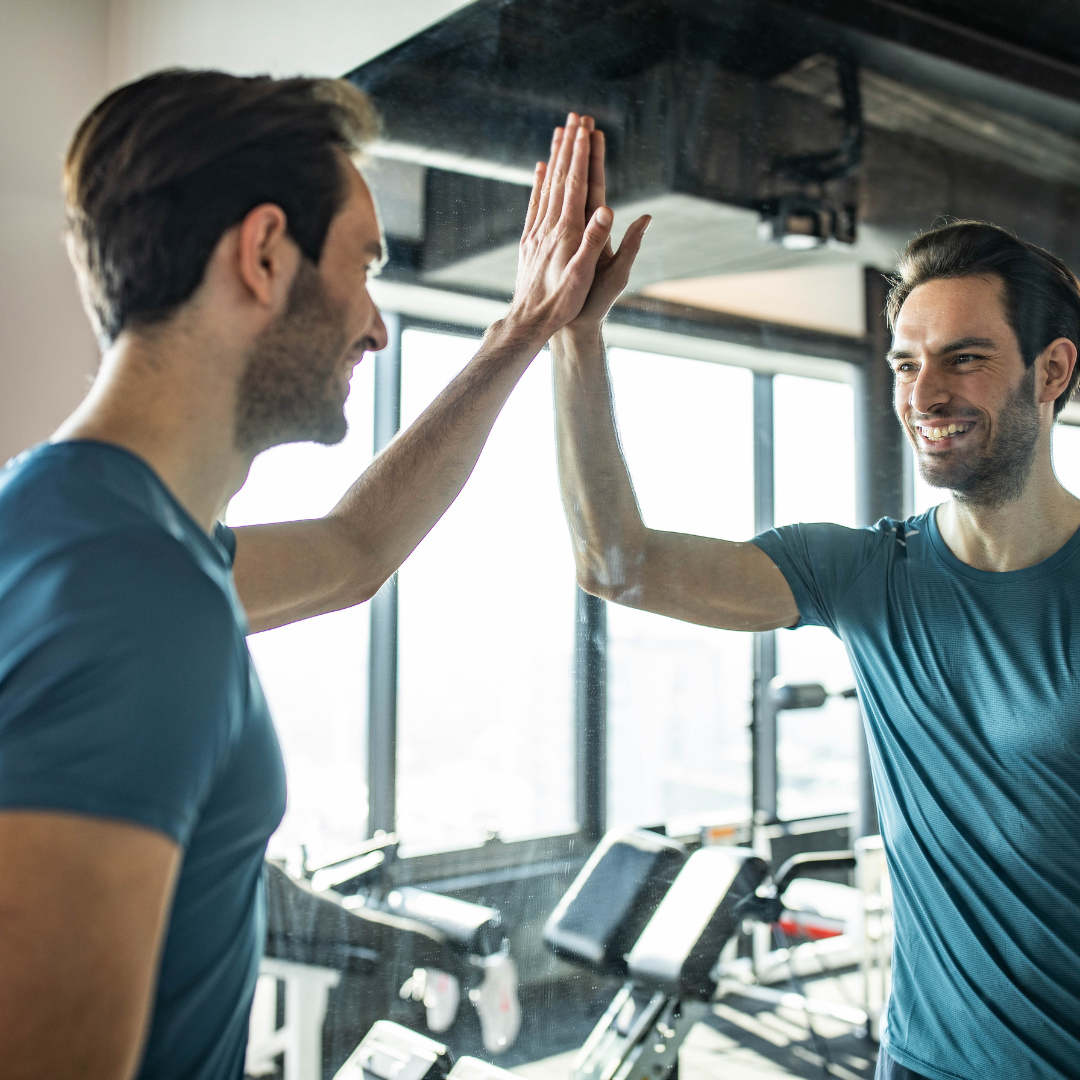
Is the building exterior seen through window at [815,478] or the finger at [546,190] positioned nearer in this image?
the finger at [546,190]

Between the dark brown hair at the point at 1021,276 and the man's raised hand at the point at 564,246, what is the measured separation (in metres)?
0.49

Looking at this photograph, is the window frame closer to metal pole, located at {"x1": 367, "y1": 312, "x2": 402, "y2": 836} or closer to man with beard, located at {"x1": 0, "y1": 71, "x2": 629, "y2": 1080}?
metal pole, located at {"x1": 367, "y1": 312, "x2": 402, "y2": 836}

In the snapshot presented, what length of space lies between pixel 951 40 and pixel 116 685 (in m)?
1.90

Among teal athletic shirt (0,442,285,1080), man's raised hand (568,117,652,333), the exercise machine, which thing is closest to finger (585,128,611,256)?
man's raised hand (568,117,652,333)

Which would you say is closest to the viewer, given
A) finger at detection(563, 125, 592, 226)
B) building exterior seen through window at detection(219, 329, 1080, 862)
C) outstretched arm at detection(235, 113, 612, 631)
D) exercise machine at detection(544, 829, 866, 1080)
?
outstretched arm at detection(235, 113, 612, 631)

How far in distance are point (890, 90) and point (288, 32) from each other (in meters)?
1.13

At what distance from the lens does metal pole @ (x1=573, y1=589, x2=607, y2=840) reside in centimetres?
168

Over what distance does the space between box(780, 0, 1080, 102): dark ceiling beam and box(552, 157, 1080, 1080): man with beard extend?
593mm

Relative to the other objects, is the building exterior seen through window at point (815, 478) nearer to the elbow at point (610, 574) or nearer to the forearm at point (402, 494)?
the elbow at point (610, 574)

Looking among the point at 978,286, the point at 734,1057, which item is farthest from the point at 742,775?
the point at 978,286

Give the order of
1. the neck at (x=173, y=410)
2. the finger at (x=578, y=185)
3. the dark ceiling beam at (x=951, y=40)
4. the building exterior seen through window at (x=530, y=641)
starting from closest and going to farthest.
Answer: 1. the neck at (x=173, y=410)
2. the finger at (x=578, y=185)
3. the building exterior seen through window at (x=530, y=641)
4. the dark ceiling beam at (x=951, y=40)

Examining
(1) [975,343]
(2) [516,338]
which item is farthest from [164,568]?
(1) [975,343]

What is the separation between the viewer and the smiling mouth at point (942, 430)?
1.32 m

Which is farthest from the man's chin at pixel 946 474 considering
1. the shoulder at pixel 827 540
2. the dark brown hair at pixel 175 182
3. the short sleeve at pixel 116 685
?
the short sleeve at pixel 116 685
